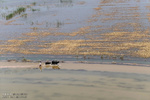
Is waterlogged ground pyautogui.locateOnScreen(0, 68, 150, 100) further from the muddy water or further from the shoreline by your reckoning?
the muddy water

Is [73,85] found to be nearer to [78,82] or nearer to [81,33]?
[78,82]

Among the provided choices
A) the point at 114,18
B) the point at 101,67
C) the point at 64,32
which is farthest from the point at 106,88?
the point at 114,18

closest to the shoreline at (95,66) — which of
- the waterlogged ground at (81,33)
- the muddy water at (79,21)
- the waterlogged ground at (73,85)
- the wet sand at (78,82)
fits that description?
the wet sand at (78,82)

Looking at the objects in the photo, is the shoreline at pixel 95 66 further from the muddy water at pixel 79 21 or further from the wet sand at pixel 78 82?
the muddy water at pixel 79 21

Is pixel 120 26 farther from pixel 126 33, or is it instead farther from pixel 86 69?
pixel 86 69

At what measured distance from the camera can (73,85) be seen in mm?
13625

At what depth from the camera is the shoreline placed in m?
15.1

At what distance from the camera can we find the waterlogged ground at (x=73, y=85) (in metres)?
12.4

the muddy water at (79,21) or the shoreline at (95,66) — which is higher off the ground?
the muddy water at (79,21)

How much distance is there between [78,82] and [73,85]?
513 mm

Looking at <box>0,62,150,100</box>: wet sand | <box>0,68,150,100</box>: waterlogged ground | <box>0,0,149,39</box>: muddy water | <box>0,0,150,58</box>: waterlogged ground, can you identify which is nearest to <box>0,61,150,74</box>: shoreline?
<box>0,62,150,100</box>: wet sand

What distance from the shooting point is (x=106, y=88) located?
1295 centimetres

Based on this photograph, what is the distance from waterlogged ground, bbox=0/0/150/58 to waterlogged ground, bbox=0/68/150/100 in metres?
3.95

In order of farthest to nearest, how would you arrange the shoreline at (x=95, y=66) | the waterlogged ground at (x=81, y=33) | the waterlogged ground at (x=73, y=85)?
the waterlogged ground at (x=81, y=33)
the shoreline at (x=95, y=66)
the waterlogged ground at (x=73, y=85)
